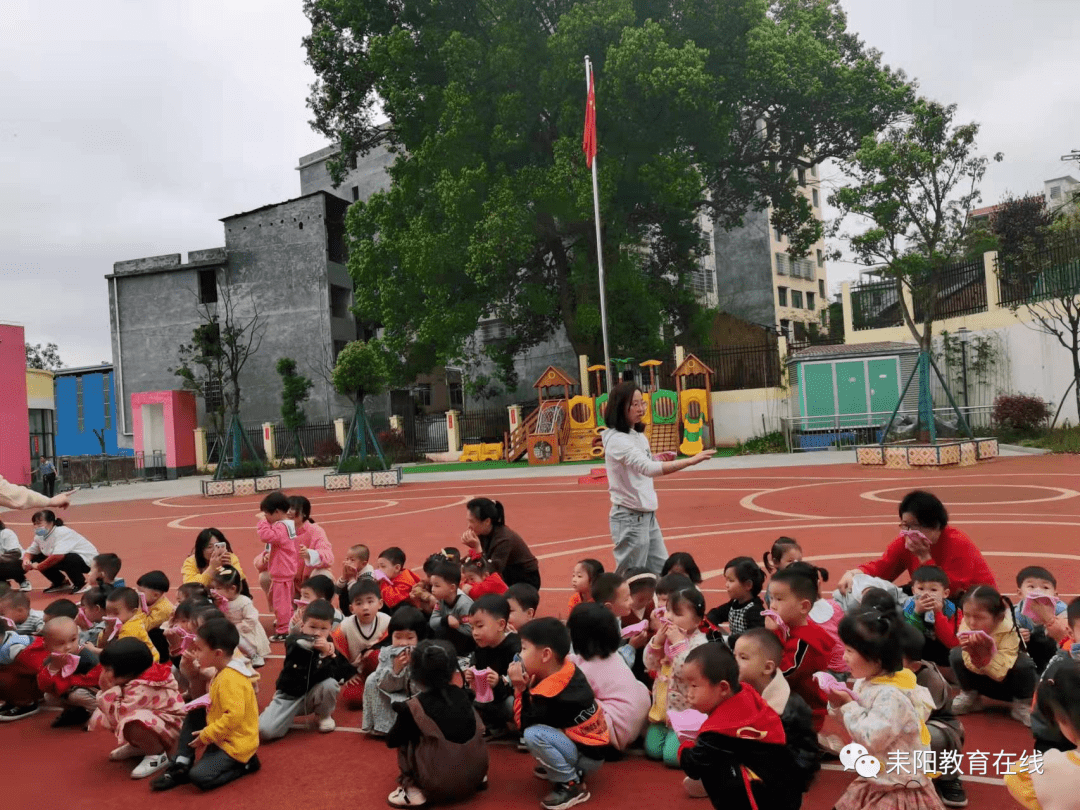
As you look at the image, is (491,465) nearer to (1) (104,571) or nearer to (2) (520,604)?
A: (1) (104,571)

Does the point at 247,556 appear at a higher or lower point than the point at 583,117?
lower

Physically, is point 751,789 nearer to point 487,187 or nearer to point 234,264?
point 487,187

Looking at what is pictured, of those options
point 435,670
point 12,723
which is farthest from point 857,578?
point 12,723

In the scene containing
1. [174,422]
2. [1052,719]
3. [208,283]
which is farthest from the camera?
[208,283]

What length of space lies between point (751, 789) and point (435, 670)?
1589 millimetres

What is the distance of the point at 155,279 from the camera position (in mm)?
40344

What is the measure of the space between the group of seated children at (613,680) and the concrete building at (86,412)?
143ft

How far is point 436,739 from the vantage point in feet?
12.8

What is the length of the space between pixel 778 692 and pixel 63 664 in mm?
4509

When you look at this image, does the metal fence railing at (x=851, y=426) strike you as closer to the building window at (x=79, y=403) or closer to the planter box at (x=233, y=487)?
the planter box at (x=233, y=487)

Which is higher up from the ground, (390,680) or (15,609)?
(15,609)

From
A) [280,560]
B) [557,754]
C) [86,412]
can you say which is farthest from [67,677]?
[86,412]

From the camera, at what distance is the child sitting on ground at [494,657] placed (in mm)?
4617

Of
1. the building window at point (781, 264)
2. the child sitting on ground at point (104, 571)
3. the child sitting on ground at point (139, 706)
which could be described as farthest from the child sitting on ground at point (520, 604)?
the building window at point (781, 264)
